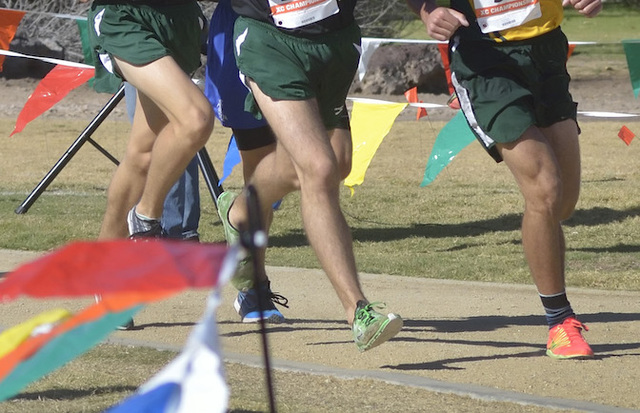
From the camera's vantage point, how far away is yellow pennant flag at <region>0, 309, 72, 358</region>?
5.65ft

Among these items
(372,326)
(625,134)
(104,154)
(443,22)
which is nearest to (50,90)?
(104,154)

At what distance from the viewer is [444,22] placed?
4320mm

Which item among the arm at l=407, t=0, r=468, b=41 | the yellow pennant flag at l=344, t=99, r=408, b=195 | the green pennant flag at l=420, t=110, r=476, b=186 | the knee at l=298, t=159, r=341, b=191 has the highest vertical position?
the arm at l=407, t=0, r=468, b=41

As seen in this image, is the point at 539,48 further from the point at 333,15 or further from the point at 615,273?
the point at 615,273

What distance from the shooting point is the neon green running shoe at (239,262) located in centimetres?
496

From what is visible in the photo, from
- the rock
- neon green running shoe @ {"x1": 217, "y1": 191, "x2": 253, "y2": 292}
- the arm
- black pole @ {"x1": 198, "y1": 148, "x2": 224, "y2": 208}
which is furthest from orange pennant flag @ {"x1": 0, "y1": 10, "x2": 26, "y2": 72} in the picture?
the rock

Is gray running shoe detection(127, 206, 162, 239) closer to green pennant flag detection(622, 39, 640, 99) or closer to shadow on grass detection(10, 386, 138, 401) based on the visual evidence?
shadow on grass detection(10, 386, 138, 401)

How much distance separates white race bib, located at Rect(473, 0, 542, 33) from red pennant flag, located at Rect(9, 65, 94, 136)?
4900 mm

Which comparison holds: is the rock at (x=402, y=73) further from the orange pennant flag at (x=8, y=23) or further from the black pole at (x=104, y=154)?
the black pole at (x=104, y=154)

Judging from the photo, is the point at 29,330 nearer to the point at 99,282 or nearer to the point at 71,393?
the point at 99,282

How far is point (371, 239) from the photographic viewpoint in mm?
8039

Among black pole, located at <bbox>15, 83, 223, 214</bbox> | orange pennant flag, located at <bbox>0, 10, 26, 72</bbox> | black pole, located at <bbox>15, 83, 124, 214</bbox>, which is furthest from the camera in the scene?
orange pennant flag, located at <bbox>0, 10, 26, 72</bbox>

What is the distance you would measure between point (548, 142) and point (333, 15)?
3.19 ft

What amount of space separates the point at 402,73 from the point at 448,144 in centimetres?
1211
